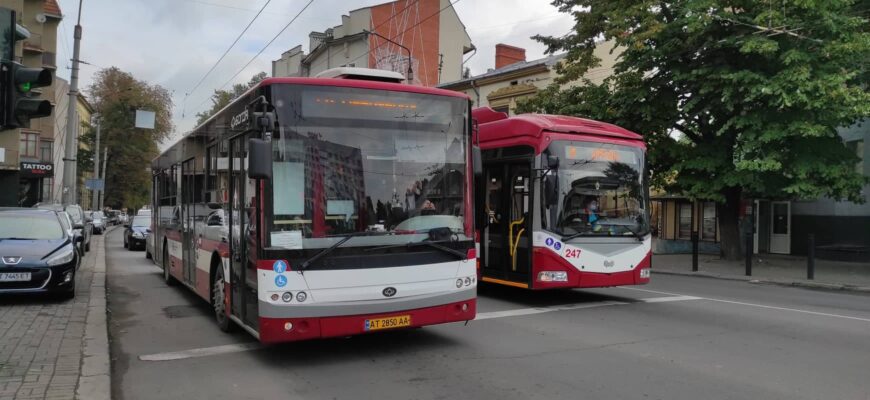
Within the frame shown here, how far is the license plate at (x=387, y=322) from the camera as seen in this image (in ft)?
20.9

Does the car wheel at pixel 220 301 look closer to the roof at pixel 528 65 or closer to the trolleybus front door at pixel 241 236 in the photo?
the trolleybus front door at pixel 241 236

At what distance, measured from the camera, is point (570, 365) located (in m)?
6.35

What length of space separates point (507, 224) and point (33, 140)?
49.2m

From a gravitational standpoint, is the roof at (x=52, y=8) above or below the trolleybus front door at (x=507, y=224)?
above

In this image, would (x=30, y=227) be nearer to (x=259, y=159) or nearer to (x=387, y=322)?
(x=259, y=159)

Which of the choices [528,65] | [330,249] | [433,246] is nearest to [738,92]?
[433,246]

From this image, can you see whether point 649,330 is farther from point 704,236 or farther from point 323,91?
point 704,236

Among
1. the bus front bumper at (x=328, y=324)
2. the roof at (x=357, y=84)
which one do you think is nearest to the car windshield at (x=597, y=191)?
the roof at (x=357, y=84)

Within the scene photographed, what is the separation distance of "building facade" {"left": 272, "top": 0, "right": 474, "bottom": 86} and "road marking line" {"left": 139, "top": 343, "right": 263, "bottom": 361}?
1592 inches

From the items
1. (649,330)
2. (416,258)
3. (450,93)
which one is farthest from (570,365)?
(450,93)

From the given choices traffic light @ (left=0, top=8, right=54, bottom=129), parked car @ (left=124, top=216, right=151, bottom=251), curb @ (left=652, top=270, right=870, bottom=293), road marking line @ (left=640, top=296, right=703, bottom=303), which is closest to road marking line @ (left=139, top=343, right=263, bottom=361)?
traffic light @ (left=0, top=8, right=54, bottom=129)

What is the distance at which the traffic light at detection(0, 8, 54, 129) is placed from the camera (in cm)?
555

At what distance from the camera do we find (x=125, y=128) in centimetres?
6019

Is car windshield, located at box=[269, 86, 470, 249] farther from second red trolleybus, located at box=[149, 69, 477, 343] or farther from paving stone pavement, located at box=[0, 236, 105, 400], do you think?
paving stone pavement, located at box=[0, 236, 105, 400]
